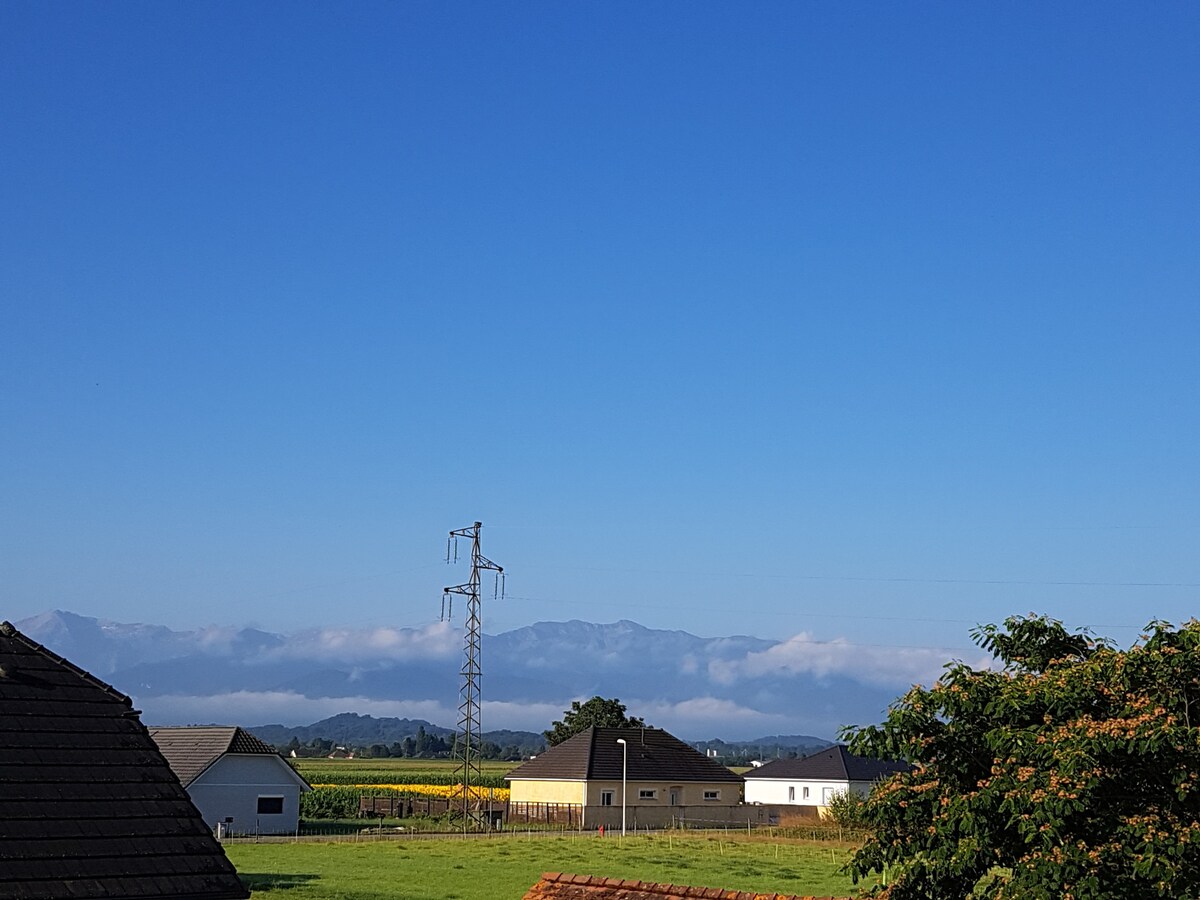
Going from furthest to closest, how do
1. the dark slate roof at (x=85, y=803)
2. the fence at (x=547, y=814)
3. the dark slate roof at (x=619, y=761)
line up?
the dark slate roof at (x=619, y=761), the fence at (x=547, y=814), the dark slate roof at (x=85, y=803)

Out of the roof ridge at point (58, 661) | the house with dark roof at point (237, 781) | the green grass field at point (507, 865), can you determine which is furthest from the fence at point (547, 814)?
the roof ridge at point (58, 661)

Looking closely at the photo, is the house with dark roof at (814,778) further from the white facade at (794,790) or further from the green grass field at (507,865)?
the green grass field at (507,865)

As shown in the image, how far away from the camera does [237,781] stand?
70.2 metres

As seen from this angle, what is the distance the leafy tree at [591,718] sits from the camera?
113 metres

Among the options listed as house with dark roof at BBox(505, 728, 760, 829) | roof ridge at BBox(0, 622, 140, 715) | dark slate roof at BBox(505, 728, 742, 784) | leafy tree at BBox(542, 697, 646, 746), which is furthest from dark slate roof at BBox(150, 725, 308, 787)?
roof ridge at BBox(0, 622, 140, 715)

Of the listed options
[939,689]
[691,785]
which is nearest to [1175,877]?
[939,689]

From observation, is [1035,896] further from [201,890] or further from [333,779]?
[333,779]

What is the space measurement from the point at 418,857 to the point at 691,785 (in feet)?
116

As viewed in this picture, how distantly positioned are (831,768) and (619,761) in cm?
1514

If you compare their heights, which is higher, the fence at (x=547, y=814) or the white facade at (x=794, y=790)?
the white facade at (x=794, y=790)

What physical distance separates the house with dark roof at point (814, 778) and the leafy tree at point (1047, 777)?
70.9 metres

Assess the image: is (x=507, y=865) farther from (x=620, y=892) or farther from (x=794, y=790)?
(x=794, y=790)

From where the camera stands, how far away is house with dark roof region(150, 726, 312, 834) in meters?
68.9

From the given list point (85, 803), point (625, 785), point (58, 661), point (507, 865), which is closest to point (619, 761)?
point (625, 785)
